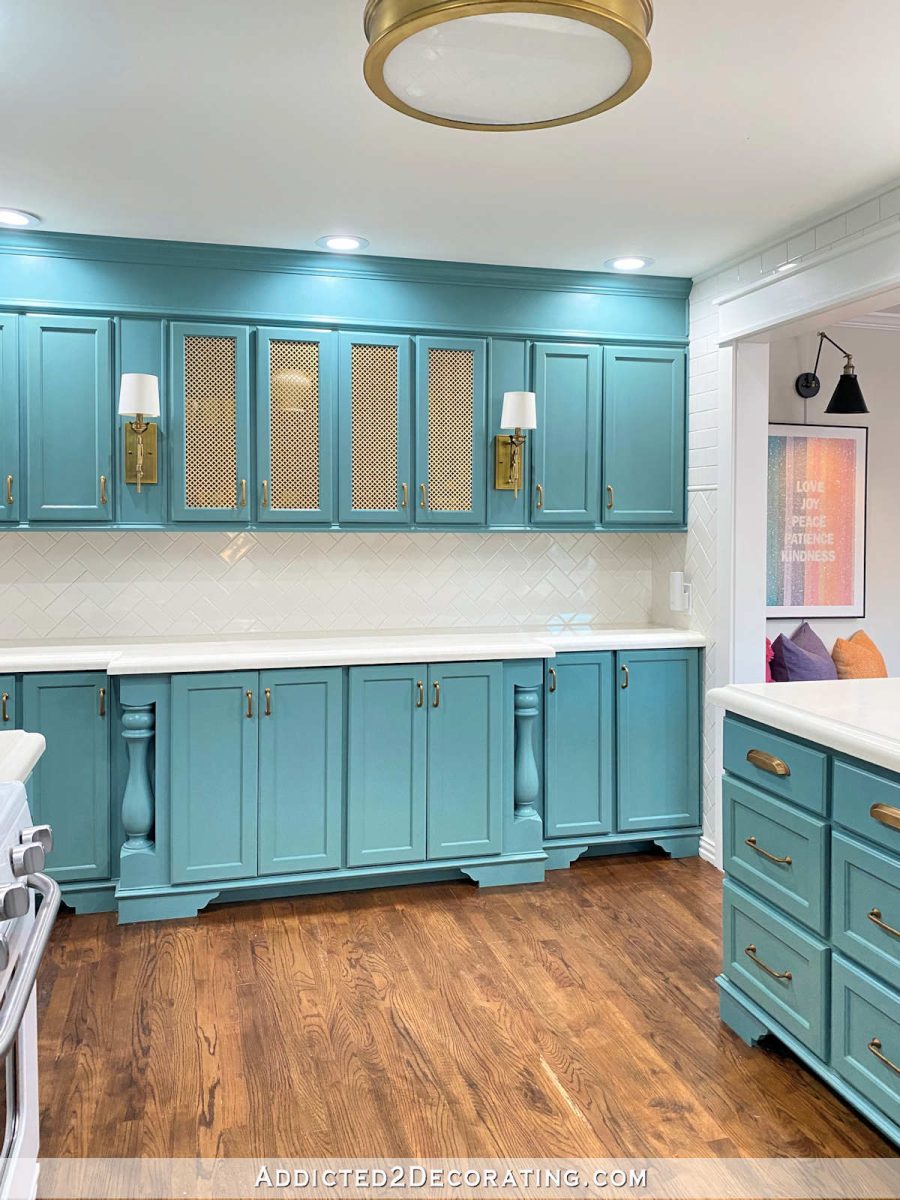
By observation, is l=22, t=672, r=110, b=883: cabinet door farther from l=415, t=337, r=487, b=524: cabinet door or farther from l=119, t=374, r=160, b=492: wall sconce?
l=415, t=337, r=487, b=524: cabinet door

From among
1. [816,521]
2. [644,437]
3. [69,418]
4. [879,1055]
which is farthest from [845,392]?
[69,418]

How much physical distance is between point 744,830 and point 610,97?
1868mm

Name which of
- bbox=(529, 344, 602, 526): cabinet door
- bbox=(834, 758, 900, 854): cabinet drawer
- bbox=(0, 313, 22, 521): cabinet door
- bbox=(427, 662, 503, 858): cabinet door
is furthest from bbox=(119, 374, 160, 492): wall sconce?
bbox=(834, 758, 900, 854): cabinet drawer

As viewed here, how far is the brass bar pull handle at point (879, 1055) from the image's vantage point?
2.07 meters

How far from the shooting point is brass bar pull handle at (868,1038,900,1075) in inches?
81.6

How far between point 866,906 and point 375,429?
103 inches

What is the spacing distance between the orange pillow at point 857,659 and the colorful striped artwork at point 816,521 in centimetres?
28

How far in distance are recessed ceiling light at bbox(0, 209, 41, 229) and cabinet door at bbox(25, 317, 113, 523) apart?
33 centimetres

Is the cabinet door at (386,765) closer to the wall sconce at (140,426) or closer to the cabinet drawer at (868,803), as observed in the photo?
the wall sconce at (140,426)

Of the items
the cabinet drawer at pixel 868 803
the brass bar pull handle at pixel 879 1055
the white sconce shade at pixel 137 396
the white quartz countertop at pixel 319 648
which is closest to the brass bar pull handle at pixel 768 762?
the cabinet drawer at pixel 868 803

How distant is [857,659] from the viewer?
15.5ft

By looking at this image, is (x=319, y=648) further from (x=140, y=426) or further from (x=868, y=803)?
(x=868, y=803)

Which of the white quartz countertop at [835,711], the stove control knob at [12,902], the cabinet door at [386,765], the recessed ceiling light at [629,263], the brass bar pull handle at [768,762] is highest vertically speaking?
the recessed ceiling light at [629,263]

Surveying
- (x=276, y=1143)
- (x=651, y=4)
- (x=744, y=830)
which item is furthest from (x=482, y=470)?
(x=276, y=1143)
